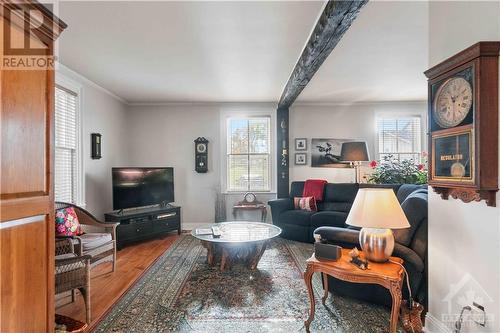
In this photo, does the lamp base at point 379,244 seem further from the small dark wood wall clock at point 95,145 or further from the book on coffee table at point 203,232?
the small dark wood wall clock at point 95,145

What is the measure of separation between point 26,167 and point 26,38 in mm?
587

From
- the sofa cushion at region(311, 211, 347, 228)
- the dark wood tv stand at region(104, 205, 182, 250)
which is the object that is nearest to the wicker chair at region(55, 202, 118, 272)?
the dark wood tv stand at region(104, 205, 182, 250)

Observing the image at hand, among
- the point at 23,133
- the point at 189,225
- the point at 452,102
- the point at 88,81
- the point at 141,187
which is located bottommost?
the point at 189,225

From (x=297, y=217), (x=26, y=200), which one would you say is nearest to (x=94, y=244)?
(x=26, y=200)

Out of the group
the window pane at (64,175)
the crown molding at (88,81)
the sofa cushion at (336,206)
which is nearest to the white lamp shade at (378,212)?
the sofa cushion at (336,206)

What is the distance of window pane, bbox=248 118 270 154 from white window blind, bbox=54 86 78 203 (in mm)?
2976

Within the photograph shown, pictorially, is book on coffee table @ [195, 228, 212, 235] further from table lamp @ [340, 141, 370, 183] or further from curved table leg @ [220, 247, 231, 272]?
table lamp @ [340, 141, 370, 183]

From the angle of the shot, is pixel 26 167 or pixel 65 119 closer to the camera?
pixel 26 167

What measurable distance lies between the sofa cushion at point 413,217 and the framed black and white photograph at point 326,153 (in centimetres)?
315

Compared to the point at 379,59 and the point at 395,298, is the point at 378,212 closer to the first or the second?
A: the point at 395,298

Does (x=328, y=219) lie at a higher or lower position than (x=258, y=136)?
lower

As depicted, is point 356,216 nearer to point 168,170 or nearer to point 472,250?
point 472,250

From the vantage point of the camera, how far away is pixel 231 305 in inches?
92.2

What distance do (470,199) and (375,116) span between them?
4.16 meters
